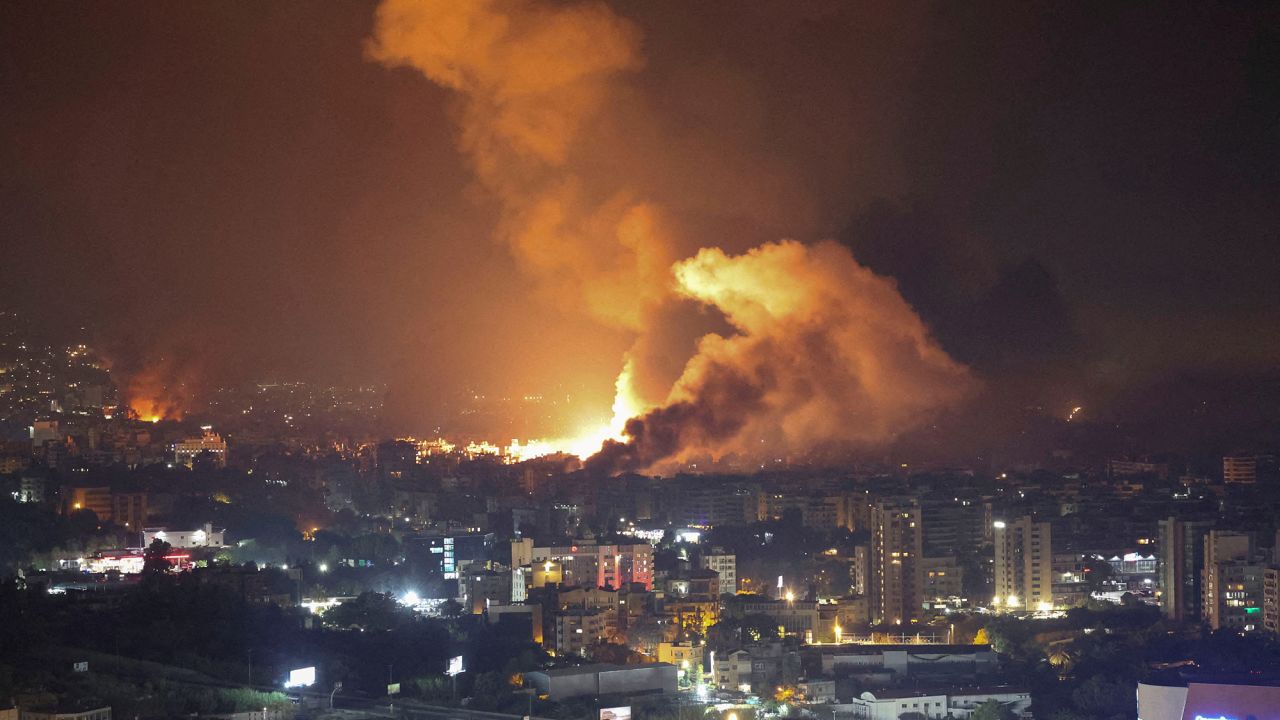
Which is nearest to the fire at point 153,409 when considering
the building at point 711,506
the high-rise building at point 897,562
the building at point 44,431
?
the building at point 44,431

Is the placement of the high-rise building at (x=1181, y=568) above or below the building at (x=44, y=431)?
below

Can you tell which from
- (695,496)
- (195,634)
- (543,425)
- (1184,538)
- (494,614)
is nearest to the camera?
(195,634)

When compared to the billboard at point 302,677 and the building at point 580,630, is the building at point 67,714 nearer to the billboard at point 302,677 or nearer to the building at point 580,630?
the billboard at point 302,677

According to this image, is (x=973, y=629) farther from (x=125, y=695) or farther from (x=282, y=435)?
(x=282, y=435)

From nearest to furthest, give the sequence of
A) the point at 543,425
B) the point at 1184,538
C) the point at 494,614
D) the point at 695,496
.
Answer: the point at 494,614
the point at 1184,538
the point at 695,496
the point at 543,425

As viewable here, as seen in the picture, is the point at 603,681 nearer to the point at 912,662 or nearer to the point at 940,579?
the point at 912,662

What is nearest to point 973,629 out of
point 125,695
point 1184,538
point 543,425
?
point 1184,538

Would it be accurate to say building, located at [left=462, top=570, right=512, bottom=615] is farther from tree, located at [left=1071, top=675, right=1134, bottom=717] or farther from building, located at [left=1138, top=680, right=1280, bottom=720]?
building, located at [left=1138, top=680, right=1280, bottom=720]

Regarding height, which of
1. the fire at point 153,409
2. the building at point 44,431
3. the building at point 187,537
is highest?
the fire at point 153,409
